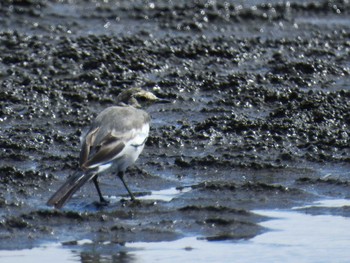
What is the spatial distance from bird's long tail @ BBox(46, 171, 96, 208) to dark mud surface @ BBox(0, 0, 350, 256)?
20 centimetres

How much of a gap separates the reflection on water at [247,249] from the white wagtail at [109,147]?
677 mm

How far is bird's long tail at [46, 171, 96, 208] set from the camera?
32.6 feet

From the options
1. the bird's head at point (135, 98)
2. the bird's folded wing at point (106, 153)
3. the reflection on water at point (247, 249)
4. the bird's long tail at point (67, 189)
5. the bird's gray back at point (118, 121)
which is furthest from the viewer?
the bird's head at point (135, 98)

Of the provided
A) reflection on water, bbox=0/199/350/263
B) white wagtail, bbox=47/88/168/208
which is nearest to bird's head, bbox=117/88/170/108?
white wagtail, bbox=47/88/168/208

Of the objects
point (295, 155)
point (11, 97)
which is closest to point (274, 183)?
point (295, 155)

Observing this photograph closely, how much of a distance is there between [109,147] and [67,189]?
70 cm

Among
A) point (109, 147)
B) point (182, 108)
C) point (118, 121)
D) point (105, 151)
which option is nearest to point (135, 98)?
point (118, 121)

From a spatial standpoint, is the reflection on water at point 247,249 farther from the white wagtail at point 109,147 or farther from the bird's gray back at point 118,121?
the bird's gray back at point 118,121

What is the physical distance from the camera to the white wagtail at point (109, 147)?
10141mm

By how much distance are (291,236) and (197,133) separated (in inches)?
115

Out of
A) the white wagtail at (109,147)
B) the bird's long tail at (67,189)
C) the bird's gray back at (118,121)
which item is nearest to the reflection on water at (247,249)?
the bird's long tail at (67,189)

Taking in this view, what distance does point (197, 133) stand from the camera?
12711 millimetres

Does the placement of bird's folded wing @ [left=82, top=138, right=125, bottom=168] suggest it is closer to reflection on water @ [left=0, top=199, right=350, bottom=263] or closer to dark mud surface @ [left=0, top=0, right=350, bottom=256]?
dark mud surface @ [left=0, top=0, right=350, bottom=256]

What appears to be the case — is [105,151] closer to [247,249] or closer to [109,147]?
[109,147]
